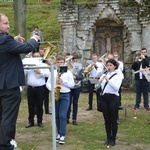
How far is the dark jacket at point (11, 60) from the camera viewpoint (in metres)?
5.06

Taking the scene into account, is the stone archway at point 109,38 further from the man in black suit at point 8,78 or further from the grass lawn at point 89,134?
the man in black suit at point 8,78

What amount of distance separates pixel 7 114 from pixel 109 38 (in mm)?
11707

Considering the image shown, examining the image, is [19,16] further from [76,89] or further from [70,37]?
[76,89]

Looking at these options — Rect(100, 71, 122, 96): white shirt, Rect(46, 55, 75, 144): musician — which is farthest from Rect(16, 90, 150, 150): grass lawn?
Rect(100, 71, 122, 96): white shirt

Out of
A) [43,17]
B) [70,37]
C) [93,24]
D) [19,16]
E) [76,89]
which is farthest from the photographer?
[43,17]

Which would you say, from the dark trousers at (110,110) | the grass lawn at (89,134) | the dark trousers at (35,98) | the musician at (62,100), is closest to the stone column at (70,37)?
the grass lawn at (89,134)

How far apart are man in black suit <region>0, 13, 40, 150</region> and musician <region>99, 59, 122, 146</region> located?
2.43 meters

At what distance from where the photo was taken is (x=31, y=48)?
16.7 ft

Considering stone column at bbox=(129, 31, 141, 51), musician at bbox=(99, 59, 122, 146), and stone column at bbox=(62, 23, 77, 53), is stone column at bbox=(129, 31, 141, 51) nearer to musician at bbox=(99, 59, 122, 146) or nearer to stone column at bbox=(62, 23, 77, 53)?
stone column at bbox=(62, 23, 77, 53)

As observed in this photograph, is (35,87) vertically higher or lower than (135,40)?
lower

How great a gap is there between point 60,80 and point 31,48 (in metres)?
2.27

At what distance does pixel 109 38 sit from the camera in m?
16.3

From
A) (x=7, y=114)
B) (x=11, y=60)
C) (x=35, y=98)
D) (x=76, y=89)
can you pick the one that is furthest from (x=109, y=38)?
(x=7, y=114)

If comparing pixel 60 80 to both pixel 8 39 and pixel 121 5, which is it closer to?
pixel 8 39
